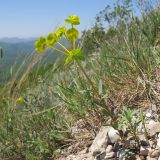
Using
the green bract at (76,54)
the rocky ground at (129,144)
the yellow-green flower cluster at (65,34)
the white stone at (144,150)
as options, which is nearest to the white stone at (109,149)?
the rocky ground at (129,144)

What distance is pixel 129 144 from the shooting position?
1668 millimetres

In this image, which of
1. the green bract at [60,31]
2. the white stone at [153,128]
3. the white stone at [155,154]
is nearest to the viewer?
the white stone at [155,154]

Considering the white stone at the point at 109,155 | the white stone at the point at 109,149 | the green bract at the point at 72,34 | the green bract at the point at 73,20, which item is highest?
the green bract at the point at 73,20

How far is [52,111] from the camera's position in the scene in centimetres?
241

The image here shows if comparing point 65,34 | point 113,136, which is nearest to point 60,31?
point 65,34

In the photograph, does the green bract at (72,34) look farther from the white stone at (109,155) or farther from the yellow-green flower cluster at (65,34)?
the white stone at (109,155)

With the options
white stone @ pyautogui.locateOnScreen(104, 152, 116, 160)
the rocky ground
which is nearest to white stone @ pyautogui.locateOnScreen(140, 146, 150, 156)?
the rocky ground

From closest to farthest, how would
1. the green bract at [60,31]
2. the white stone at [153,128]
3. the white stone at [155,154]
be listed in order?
the white stone at [155,154], the white stone at [153,128], the green bract at [60,31]

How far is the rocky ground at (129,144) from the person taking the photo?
160cm

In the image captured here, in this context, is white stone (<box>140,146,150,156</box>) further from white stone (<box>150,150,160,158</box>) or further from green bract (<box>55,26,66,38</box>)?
green bract (<box>55,26,66,38</box>)

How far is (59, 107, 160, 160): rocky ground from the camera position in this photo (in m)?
1.60

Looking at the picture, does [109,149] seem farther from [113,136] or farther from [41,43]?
[41,43]

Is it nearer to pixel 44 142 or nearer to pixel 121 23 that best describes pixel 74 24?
pixel 44 142

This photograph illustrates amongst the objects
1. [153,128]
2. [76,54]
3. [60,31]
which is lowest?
[153,128]
